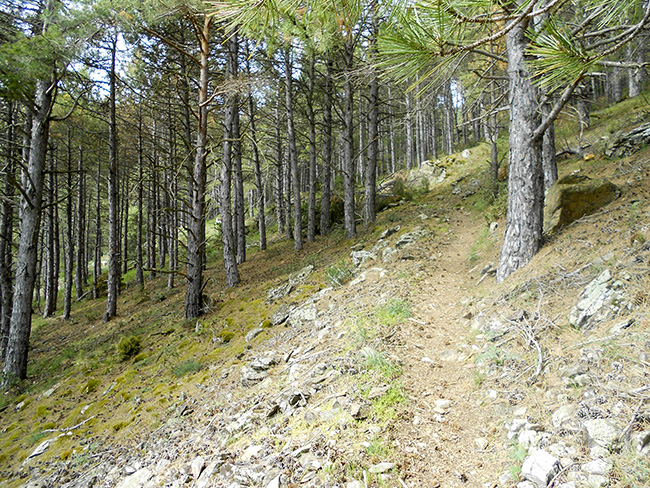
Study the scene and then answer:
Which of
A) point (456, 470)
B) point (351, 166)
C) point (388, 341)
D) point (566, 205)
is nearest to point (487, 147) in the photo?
point (351, 166)

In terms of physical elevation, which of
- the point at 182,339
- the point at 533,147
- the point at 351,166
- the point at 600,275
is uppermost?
the point at 351,166

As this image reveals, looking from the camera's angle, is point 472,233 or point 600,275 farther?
point 472,233

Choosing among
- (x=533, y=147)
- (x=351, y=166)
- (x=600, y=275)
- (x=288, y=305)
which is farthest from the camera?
(x=351, y=166)

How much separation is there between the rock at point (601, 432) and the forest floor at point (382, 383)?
0.04 meters

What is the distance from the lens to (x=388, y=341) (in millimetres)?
4121

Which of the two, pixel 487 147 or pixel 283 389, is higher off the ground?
pixel 487 147

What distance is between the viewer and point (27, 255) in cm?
774

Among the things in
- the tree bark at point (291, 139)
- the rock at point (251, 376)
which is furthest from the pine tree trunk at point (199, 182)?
the tree bark at point (291, 139)

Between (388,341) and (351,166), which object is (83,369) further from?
(351,166)

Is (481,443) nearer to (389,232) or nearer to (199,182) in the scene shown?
(199,182)

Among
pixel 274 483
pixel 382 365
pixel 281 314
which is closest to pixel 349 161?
pixel 281 314

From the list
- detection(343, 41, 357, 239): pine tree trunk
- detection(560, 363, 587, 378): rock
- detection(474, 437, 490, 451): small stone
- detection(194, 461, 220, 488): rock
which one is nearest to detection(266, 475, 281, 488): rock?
detection(194, 461, 220, 488): rock

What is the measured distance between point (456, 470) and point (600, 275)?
2702mm

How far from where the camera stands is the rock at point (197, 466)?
3.07 m
